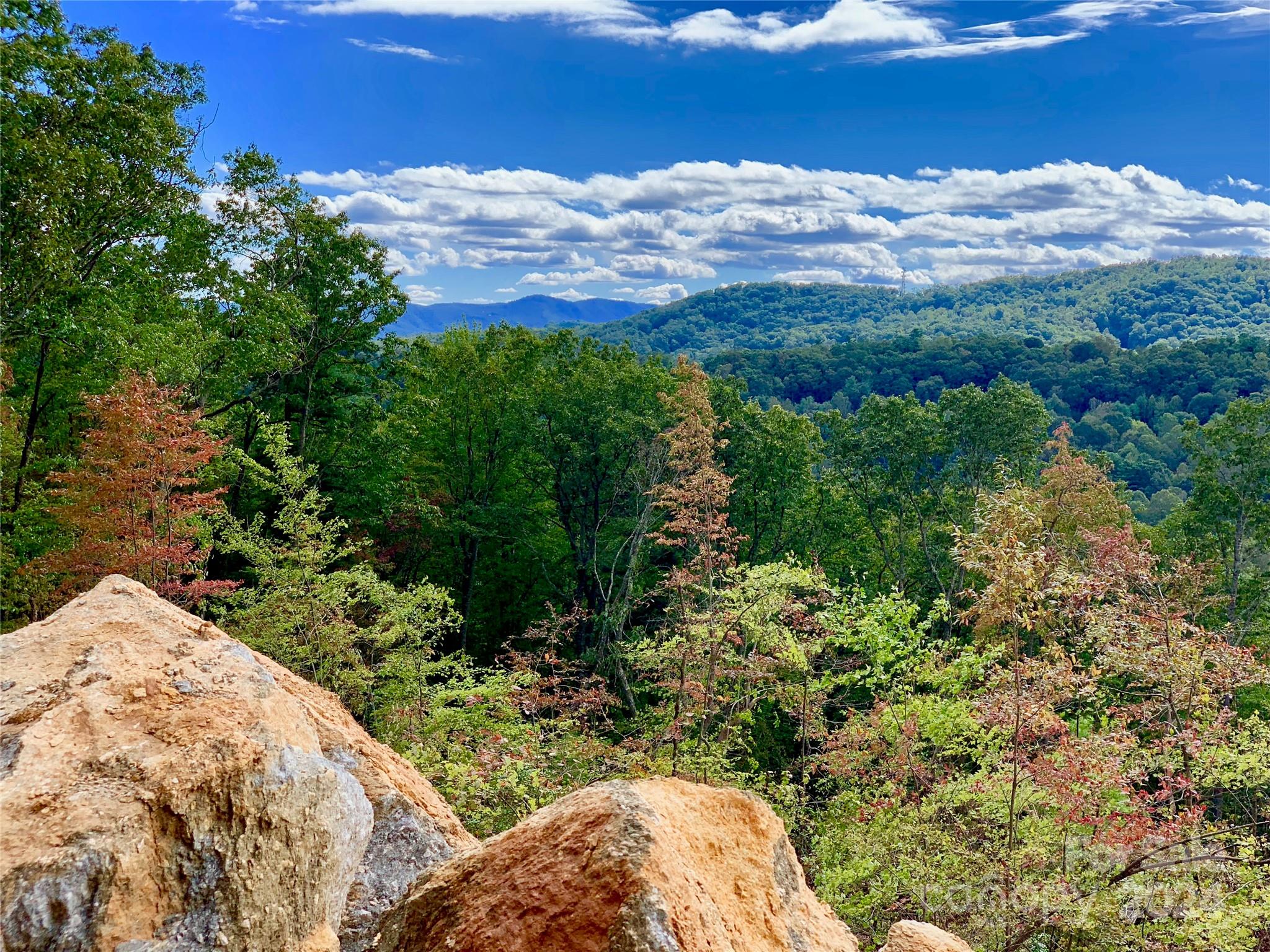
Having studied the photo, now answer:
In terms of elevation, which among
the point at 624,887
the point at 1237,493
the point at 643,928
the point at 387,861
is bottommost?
the point at 387,861

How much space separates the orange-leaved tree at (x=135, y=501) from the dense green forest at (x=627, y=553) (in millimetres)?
81

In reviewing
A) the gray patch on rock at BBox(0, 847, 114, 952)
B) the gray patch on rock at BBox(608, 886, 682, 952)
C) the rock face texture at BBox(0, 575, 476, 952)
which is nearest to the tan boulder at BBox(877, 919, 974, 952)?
the gray patch on rock at BBox(608, 886, 682, 952)

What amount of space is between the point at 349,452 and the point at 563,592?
932 cm

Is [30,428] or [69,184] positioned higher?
[69,184]

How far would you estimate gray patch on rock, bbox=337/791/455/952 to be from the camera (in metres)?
5.66

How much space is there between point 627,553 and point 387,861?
962 inches

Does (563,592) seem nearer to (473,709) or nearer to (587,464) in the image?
(587,464)

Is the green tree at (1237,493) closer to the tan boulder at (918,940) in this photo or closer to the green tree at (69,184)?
the tan boulder at (918,940)

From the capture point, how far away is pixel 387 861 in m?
6.04

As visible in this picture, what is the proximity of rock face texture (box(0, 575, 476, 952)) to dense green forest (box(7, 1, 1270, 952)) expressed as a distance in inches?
176

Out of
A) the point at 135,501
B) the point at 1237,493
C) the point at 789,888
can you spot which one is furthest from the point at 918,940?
the point at 1237,493

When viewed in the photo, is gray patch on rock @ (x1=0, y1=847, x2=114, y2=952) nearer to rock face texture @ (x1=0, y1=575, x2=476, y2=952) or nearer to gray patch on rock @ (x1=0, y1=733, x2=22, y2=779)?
rock face texture @ (x1=0, y1=575, x2=476, y2=952)

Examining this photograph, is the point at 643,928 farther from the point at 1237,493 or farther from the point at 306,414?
the point at 1237,493

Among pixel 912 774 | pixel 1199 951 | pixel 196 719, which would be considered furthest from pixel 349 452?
pixel 1199 951
